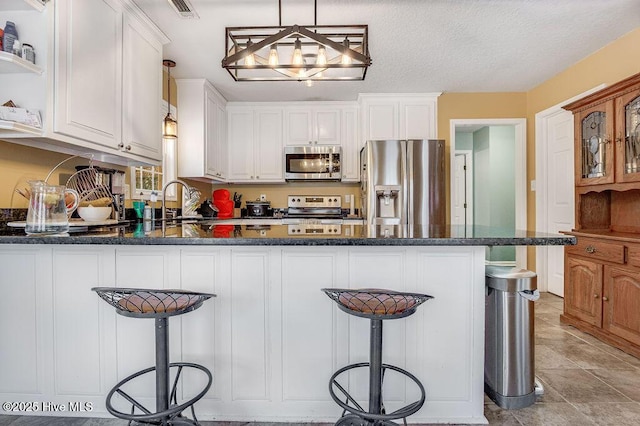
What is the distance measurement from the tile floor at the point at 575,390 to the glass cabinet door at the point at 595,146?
1271 mm

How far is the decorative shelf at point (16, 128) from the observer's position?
1551 millimetres

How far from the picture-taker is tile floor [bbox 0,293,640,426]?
5.42 feet

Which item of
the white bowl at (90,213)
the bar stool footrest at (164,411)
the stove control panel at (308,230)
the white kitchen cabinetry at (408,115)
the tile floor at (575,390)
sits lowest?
the tile floor at (575,390)

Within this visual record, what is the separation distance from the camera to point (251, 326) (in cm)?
166

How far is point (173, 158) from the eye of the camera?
3.56 meters

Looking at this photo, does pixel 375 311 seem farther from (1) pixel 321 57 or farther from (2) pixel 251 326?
(1) pixel 321 57

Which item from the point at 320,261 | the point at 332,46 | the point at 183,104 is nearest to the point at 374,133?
the point at 183,104

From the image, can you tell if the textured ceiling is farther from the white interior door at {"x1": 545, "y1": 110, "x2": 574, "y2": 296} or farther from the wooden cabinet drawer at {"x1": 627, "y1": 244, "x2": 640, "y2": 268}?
the wooden cabinet drawer at {"x1": 627, "y1": 244, "x2": 640, "y2": 268}

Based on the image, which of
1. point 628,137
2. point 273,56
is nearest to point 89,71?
Answer: point 273,56

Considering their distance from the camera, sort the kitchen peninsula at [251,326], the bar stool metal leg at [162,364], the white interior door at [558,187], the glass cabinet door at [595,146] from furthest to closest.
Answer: the white interior door at [558,187] → the glass cabinet door at [595,146] → the kitchen peninsula at [251,326] → the bar stool metal leg at [162,364]

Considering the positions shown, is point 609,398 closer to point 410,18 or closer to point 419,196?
point 419,196

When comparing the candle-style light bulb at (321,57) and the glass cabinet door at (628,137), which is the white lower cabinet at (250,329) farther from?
the glass cabinet door at (628,137)

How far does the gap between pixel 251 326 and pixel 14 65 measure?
5.44ft

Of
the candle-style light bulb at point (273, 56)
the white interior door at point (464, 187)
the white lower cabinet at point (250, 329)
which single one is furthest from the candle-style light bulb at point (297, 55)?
the white interior door at point (464, 187)
